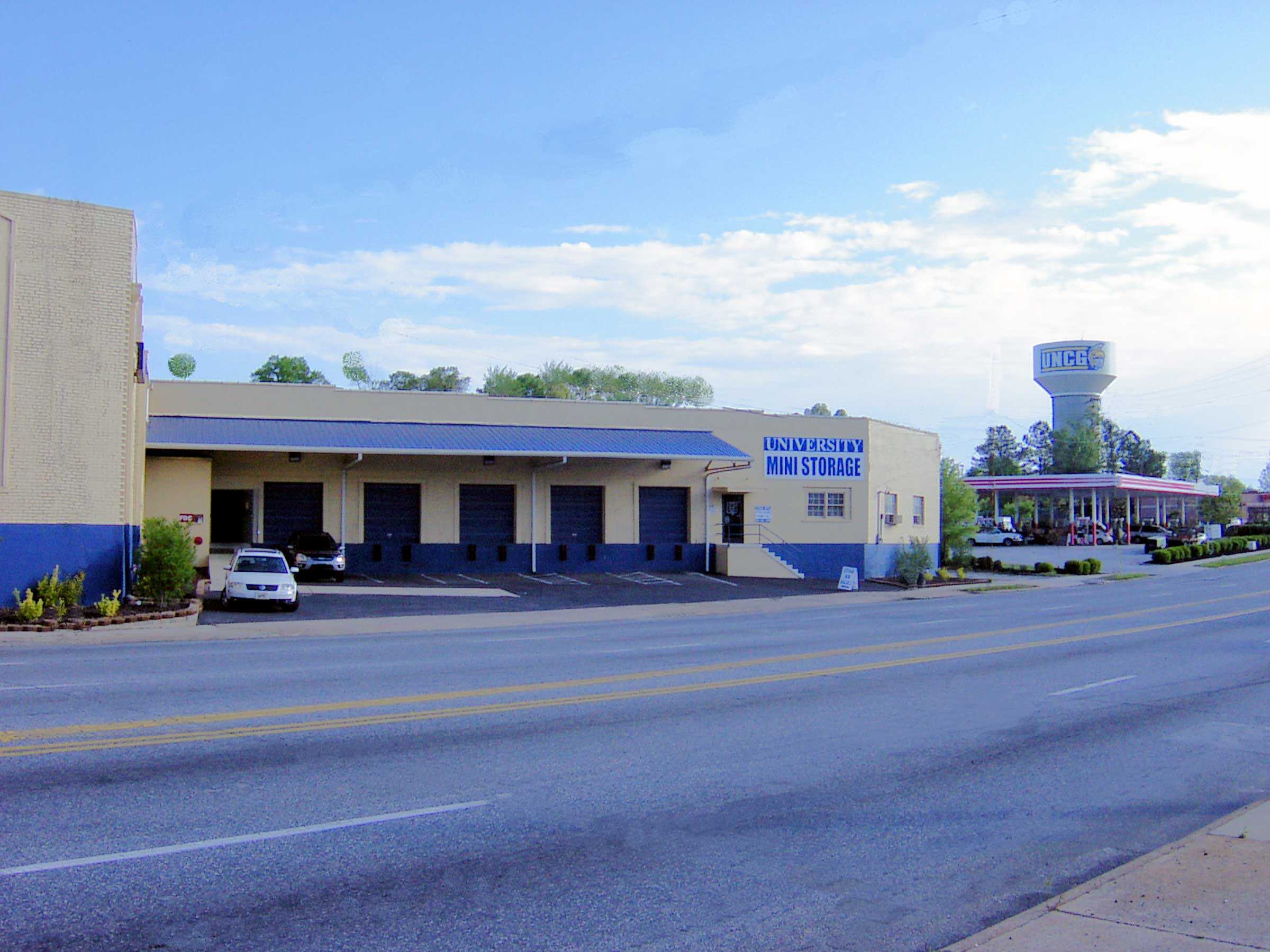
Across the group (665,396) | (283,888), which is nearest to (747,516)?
(283,888)

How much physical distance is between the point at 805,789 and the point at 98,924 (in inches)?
203

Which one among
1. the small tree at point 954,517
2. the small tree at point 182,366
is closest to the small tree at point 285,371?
the small tree at point 182,366

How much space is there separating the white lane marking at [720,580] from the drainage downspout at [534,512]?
226 inches

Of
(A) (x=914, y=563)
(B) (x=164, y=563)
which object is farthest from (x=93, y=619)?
(A) (x=914, y=563)

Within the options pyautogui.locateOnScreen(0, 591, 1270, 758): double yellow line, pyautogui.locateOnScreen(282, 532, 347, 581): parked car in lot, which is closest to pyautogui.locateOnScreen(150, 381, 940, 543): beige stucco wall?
pyautogui.locateOnScreen(282, 532, 347, 581): parked car in lot

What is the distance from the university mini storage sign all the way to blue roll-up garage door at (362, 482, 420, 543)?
13.2m

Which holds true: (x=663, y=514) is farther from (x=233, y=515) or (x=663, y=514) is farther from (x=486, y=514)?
(x=233, y=515)

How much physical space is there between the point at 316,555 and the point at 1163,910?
30088mm

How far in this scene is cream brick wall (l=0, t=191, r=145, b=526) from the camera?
2402 cm

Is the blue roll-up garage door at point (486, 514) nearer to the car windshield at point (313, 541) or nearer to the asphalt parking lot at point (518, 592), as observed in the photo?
the asphalt parking lot at point (518, 592)

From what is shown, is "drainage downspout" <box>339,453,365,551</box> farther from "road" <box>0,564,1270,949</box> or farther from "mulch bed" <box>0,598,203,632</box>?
"road" <box>0,564,1270,949</box>

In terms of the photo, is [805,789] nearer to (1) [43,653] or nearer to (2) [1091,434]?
(1) [43,653]

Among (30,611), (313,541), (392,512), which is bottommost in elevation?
(30,611)

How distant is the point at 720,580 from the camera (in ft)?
129
